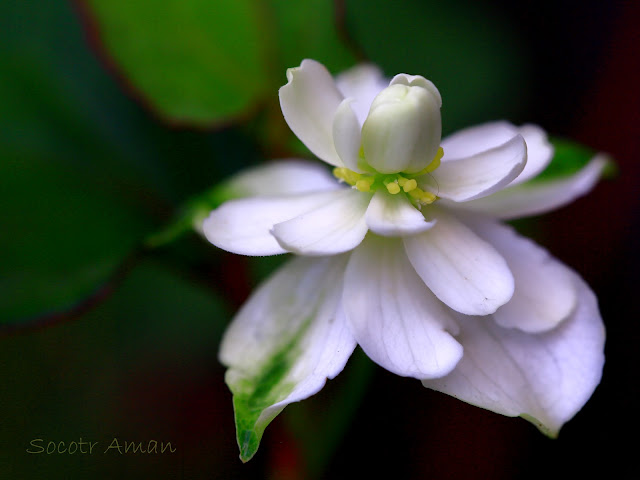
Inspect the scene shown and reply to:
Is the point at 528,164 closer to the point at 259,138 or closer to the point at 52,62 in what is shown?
the point at 259,138

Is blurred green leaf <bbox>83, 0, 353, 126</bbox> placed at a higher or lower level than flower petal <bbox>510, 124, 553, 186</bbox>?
higher

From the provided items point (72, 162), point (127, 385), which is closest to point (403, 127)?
point (72, 162)

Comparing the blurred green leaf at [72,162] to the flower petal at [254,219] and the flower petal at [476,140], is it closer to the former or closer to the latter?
the flower petal at [254,219]

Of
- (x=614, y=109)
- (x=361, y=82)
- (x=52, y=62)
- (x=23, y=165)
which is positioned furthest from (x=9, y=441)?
(x=614, y=109)

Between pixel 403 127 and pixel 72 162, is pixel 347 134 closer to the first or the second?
pixel 403 127

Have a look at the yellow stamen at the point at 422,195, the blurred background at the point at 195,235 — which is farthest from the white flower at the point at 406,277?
Answer: the blurred background at the point at 195,235

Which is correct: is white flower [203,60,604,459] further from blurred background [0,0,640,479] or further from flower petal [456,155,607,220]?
blurred background [0,0,640,479]

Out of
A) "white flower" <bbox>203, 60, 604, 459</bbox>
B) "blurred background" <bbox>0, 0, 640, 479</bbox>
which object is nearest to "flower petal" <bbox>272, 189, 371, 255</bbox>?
"white flower" <bbox>203, 60, 604, 459</bbox>

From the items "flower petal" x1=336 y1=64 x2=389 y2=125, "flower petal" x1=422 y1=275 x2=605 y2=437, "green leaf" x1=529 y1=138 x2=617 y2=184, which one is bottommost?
"flower petal" x1=422 y1=275 x2=605 y2=437
